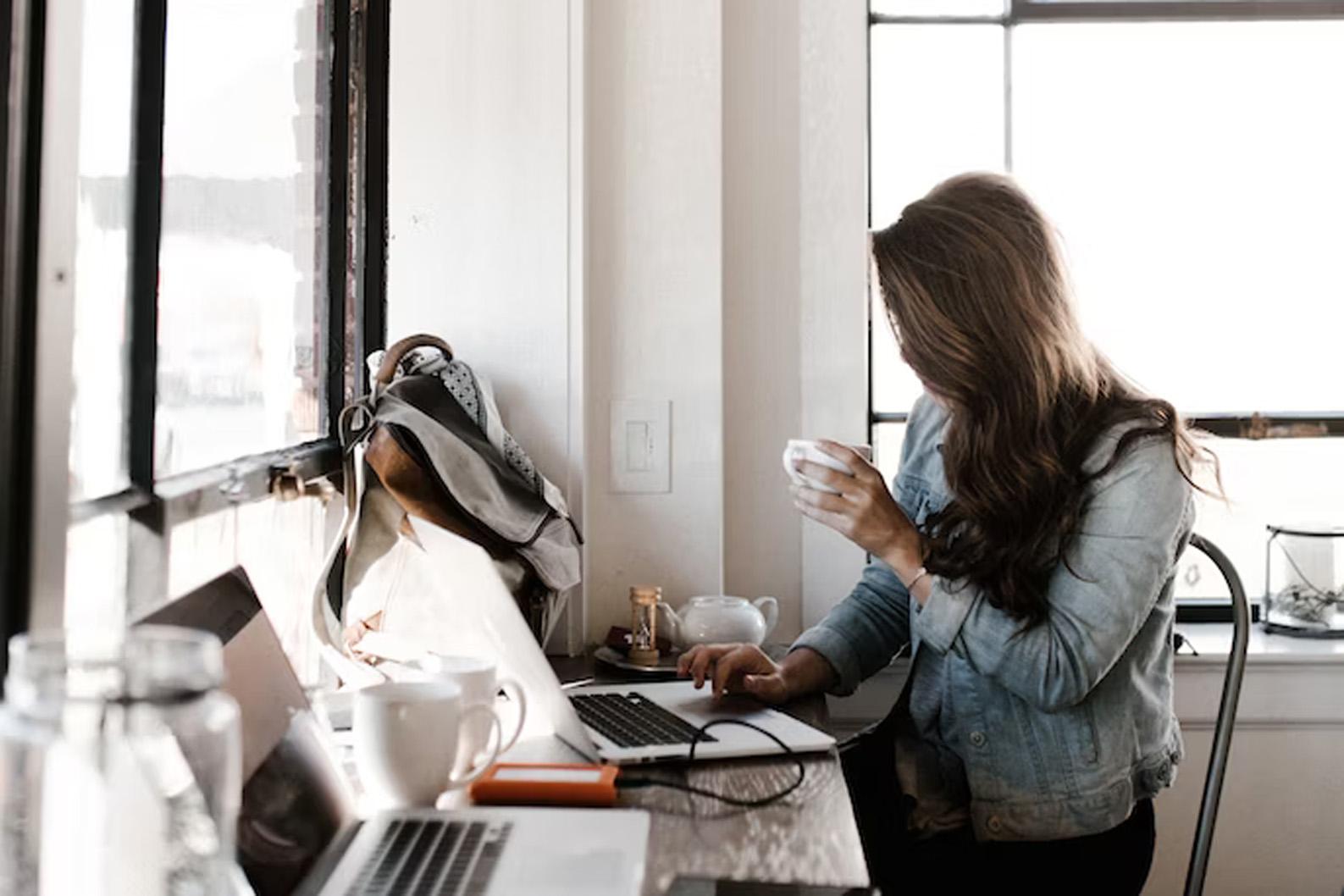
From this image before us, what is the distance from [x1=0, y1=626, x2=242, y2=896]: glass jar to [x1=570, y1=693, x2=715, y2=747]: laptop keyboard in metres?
0.67

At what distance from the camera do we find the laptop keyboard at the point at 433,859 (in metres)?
0.98

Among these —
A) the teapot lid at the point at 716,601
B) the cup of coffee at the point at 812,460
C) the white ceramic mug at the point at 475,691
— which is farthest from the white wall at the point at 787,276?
the white ceramic mug at the point at 475,691

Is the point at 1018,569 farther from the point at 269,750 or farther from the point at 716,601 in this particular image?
the point at 269,750

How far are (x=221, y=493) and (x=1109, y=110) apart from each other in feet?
6.12

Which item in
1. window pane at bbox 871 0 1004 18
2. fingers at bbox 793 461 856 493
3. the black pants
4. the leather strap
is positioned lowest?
the black pants

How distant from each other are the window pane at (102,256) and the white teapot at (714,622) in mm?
975

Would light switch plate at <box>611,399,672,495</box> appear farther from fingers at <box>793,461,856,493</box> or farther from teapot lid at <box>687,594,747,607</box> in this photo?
fingers at <box>793,461,856,493</box>

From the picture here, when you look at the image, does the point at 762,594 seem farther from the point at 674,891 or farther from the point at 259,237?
the point at 674,891

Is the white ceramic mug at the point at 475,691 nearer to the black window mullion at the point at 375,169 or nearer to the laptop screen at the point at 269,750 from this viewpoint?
the laptop screen at the point at 269,750

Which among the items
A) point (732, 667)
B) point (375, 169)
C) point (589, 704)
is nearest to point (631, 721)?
point (589, 704)

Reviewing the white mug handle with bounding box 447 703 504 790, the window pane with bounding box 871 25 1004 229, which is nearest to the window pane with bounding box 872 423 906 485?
the window pane with bounding box 871 25 1004 229

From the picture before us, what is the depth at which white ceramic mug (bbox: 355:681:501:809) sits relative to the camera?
1139mm

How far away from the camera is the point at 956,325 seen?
5.59 ft

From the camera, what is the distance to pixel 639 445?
2.29 meters
